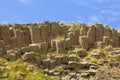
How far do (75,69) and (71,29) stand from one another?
358 inches

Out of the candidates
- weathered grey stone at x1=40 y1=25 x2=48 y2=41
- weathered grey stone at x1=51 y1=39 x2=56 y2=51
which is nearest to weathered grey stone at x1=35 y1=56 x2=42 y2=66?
weathered grey stone at x1=51 y1=39 x2=56 y2=51

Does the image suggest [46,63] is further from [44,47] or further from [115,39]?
[115,39]

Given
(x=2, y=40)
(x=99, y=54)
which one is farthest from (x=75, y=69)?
(x=2, y=40)

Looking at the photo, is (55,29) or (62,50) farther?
(55,29)

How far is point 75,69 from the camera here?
6744cm

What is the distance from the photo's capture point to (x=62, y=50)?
7188 centimetres

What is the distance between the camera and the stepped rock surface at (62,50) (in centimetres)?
6625

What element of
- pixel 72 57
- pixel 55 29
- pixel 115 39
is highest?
pixel 55 29

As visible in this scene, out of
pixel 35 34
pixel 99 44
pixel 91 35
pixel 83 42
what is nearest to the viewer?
pixel 35 34

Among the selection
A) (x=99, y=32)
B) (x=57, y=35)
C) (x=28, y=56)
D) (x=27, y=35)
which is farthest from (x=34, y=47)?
(x=99, y=32)

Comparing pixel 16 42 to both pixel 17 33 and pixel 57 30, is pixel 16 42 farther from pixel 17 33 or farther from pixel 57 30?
pixel 57 30

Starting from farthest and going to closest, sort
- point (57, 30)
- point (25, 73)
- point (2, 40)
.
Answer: point (57, 30) < point (2, 40) < point (25, 73)

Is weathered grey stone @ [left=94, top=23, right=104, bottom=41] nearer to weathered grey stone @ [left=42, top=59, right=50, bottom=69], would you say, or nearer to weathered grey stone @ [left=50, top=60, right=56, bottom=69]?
weathered grey stone @ [left=50, top=60, right=56, bottom=69]

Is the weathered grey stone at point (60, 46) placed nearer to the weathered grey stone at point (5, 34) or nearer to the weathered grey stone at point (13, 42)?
the weathered grey stone at point (13, 42)
